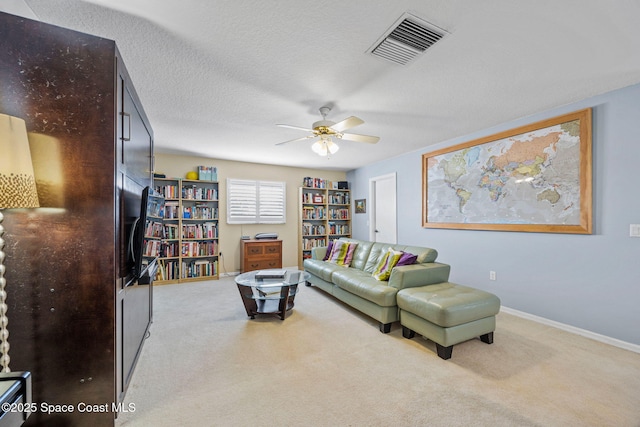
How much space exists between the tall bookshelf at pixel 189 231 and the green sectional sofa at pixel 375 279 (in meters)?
2.36

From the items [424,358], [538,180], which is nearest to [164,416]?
[424,358]

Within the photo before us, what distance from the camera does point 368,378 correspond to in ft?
6.32

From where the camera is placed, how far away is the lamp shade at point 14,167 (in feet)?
3.21

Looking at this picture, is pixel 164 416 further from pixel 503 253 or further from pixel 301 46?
pixel 503 253

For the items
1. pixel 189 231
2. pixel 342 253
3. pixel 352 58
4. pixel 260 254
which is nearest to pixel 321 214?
pixel 260 254

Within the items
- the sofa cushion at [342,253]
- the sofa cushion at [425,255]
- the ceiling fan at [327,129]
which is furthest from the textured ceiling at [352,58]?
the sofa cushion at [342,253]

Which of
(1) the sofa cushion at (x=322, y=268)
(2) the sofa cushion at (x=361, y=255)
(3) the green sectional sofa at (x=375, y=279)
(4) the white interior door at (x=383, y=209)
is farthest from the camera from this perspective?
(4) the white interior door at (x=383, y=209)

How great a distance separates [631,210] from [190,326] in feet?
14.6

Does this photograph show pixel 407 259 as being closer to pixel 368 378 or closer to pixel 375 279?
pixel 375 279

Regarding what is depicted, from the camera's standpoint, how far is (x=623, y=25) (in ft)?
5.35

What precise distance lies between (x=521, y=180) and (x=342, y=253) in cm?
252

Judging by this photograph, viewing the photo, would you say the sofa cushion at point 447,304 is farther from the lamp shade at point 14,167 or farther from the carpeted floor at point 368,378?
the lamp shade at point 14,167

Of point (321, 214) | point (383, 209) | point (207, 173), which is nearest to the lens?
point (207, 173)

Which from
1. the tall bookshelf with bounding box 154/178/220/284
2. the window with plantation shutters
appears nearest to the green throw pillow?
the window with plantation shutters
